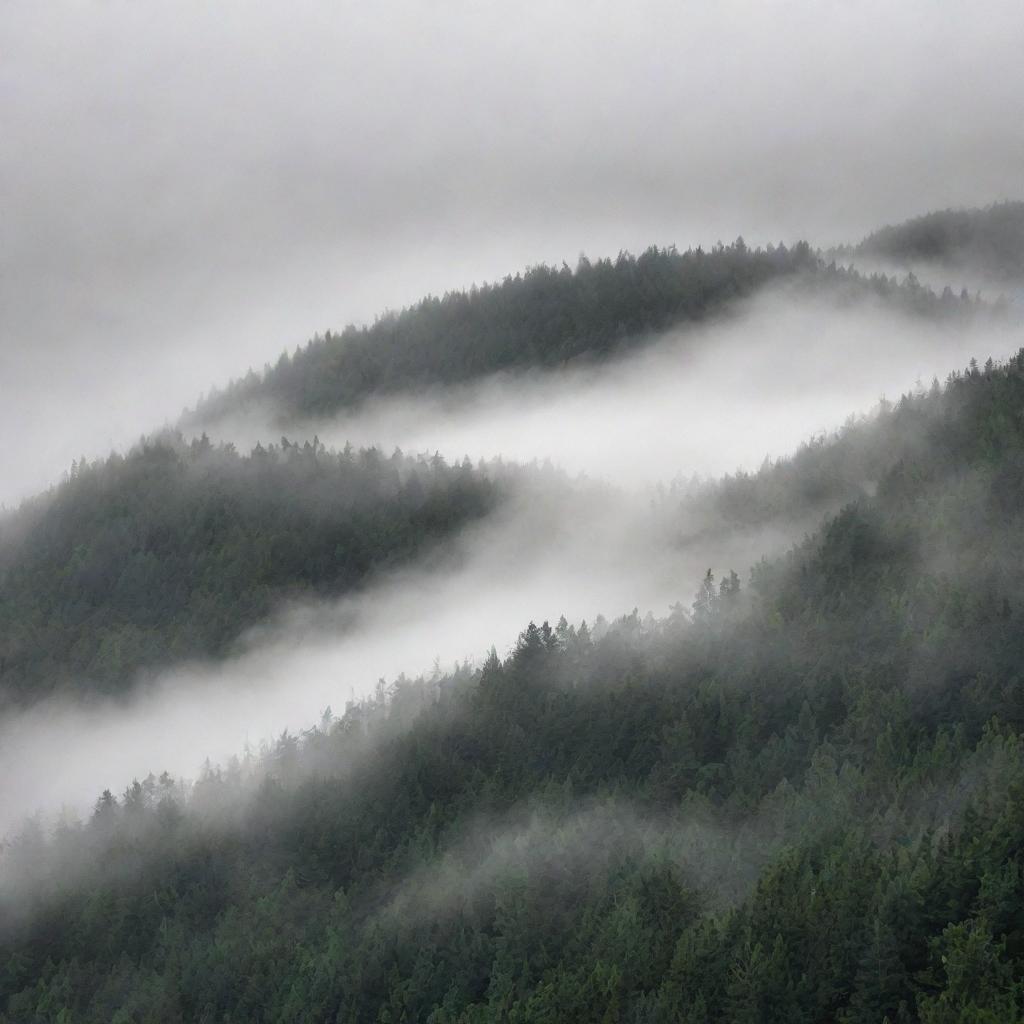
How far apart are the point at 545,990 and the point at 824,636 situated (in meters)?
73.0

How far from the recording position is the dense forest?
92.2 meters

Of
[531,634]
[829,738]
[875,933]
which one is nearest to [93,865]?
[531,634]

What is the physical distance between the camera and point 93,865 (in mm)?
181500

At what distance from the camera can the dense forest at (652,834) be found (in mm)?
92250

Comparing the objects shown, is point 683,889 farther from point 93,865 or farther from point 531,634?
point 93,865

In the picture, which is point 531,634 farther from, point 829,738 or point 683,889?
point 683,889

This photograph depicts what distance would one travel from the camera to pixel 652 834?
139 meters

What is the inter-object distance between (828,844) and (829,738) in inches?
1227

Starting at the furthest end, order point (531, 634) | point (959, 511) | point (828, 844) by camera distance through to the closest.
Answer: point (531, 634) < point (959, 511) < point (828, 844)

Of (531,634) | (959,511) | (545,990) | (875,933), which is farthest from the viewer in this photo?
(531,634)

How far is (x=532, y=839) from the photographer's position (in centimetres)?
14150

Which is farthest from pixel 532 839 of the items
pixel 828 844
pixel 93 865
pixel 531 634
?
pixel 93 865

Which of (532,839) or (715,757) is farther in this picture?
(715,757)

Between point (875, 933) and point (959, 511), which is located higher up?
point (959, 511)
